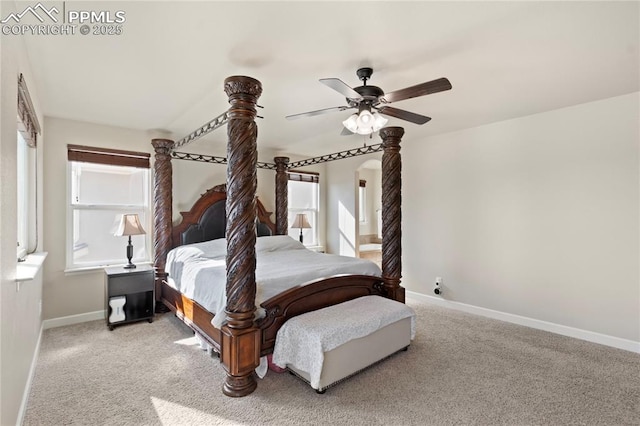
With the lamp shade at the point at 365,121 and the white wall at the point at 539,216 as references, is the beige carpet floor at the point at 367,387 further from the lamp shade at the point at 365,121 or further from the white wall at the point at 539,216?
the lamp shade at the point at 365,121

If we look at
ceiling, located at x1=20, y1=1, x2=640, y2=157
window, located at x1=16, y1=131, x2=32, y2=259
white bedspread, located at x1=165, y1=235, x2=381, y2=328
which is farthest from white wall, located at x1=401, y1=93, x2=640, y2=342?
window, located at x1=16, y1=131, x2=32, y2=259

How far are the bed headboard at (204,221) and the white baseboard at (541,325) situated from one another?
3.27 meters

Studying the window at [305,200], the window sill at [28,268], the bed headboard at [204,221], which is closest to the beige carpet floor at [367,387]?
the window sill at [28,268]

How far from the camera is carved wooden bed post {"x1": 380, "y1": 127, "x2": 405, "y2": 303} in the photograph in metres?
3.39

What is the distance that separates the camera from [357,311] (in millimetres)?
2705

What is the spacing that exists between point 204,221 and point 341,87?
3186 millimetres

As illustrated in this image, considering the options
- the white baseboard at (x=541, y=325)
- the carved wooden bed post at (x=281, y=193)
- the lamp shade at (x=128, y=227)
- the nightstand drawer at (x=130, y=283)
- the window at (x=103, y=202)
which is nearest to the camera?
the white baseboard at (x=541, y=325)

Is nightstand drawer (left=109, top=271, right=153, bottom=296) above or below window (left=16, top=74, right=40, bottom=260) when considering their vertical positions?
below

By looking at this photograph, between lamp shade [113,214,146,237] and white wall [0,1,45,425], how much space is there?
150cm

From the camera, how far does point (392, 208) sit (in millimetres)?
3400

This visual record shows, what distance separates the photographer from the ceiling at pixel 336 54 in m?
1.81

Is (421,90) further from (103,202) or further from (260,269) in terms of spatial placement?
(103,202)

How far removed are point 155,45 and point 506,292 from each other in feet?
14.8

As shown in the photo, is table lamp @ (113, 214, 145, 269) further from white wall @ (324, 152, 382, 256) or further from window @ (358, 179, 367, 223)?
window @ (358, 179, 367, 223)
